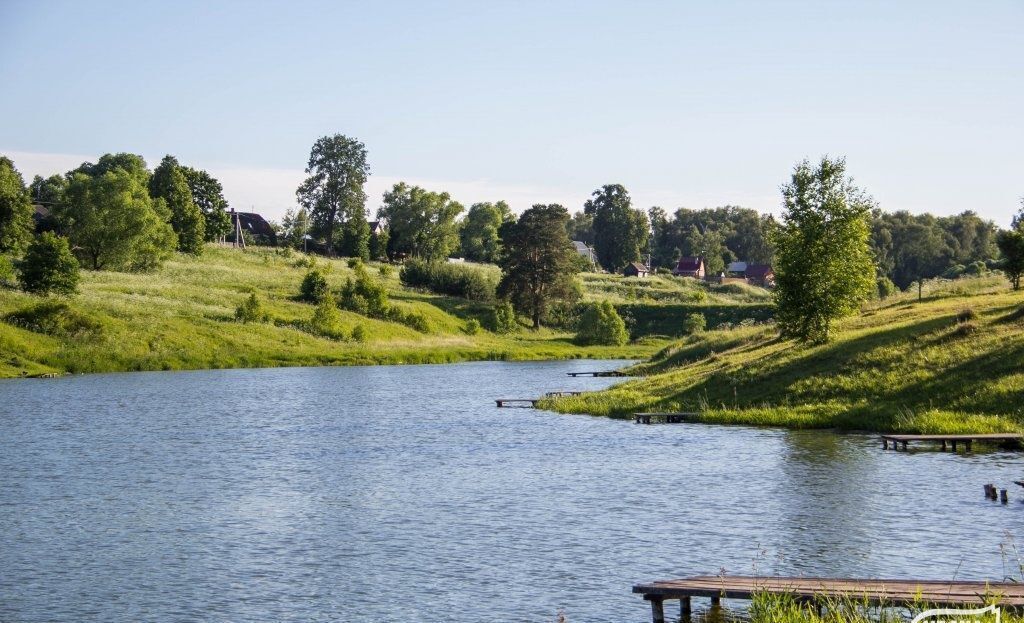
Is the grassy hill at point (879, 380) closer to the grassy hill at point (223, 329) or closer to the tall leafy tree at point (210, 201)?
the grassy hill at point (223, 329)

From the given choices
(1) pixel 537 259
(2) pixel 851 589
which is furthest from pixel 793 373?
(1) pixel 537 259

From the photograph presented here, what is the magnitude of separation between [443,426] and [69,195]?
293 ft

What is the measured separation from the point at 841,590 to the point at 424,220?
172861mm

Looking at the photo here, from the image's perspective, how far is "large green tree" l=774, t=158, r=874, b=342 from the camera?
62594 mm

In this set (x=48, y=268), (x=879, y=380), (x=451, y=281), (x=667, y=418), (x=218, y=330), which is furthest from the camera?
(x=451, y=281)

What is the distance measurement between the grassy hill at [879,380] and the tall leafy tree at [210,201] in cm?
11745

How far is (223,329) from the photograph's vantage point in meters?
110

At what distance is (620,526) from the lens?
31281mm

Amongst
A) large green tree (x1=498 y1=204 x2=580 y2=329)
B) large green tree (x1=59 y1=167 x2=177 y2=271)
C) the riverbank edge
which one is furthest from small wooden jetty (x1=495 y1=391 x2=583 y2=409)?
large green tree (x1=498 y1=204 x2=580 y2=329)

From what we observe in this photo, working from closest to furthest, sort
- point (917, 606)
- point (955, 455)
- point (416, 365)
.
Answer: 1. point (917, 606)
2. point (955, 455)
3. point (416, 365)

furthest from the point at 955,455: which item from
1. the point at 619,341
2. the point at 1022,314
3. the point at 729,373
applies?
the point at 619,341

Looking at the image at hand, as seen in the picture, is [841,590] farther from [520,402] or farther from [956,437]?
[520,402]

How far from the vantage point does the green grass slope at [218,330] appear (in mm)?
94750

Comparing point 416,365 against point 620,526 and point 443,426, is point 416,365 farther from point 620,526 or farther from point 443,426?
point 620,526
